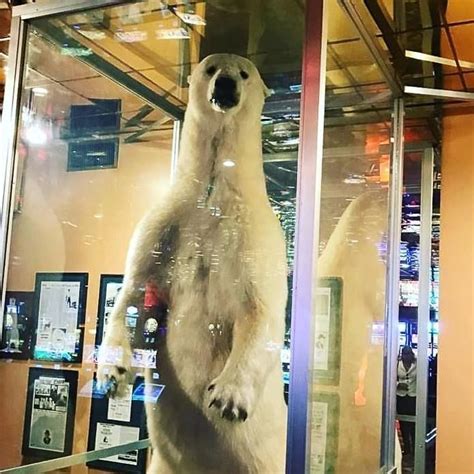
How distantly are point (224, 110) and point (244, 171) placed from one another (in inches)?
7.6

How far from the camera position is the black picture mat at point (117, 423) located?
1989 mm

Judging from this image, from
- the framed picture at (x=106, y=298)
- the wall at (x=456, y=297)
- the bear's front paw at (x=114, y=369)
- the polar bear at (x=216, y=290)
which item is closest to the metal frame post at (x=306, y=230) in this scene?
the polar bear at (x=216, y=290)

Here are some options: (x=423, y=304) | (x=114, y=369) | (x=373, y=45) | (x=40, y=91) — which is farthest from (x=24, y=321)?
(x=423, y=304)

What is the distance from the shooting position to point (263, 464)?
1558mm

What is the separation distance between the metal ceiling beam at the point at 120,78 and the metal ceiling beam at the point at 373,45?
556 mm

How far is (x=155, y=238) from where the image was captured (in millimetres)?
1922

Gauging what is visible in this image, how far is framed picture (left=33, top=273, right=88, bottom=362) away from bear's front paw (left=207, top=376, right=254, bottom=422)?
1.98 feet

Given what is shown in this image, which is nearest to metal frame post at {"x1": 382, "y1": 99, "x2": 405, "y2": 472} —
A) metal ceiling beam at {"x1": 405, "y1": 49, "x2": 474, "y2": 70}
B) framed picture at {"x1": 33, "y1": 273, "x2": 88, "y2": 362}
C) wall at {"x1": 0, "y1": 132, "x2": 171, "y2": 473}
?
metal ceiling beam at {"x1": 405, "y1": 49, "x2": 474, "y2": 70}

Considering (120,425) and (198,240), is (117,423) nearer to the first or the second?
(120,425)

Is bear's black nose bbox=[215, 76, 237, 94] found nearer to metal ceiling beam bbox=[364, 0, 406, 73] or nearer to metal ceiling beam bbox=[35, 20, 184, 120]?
metal ceiling beam bbox=[35, 20, 184, 120]

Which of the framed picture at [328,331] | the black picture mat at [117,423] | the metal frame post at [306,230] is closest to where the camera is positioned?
the metal frame post at [306,230]

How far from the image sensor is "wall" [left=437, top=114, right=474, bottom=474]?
2.45 meters

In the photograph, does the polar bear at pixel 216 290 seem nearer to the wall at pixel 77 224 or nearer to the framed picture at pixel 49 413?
the wall at pixel 77 224

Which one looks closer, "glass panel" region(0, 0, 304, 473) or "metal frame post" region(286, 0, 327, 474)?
"metal frame post" region(286, 0, 327, 474)
